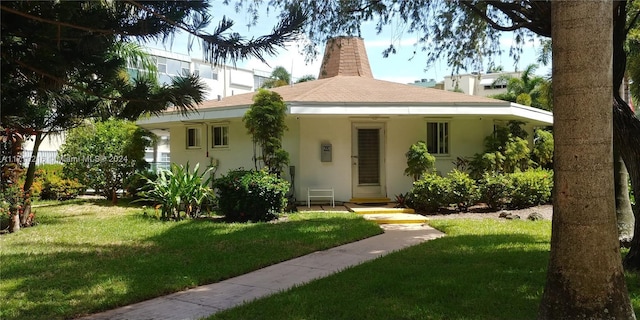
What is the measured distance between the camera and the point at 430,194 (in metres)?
12.9

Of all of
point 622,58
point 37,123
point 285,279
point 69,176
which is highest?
point 622,58

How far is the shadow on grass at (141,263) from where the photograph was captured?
5402 mm

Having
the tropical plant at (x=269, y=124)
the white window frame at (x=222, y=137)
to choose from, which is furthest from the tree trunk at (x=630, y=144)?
the white window frame at (x=222, y=137)

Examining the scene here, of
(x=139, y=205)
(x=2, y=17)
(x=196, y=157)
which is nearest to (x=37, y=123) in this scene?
(x=2, y=17)

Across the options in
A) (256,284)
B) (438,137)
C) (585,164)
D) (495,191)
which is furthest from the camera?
(438,137)

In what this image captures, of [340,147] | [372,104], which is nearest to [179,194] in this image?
[340,147]

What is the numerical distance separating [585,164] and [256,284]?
13.5 ft

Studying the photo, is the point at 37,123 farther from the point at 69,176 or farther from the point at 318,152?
the point at 69,176

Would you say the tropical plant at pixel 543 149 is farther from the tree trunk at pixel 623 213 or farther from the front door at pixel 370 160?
the tree trunk at pixel 623 213

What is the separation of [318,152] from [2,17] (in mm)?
10281

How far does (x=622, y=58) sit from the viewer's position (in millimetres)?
6488

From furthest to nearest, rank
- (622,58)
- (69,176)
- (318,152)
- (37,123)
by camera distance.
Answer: (69,176) → (318,152) → (37,123) → (622,58)

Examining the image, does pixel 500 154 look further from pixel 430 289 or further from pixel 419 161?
pixel 430 289

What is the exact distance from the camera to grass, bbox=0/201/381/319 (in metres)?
5.53
